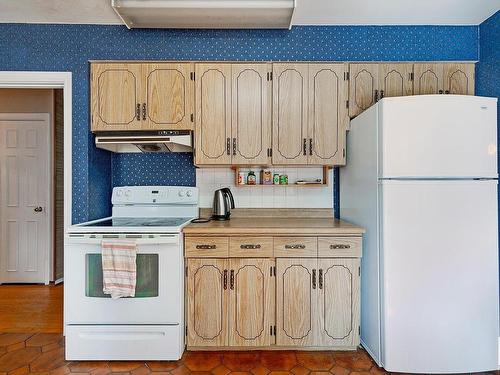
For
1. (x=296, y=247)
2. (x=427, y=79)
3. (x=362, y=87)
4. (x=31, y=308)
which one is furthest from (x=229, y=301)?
(x=427, y=79)

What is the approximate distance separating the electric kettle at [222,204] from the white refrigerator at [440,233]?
1292mm

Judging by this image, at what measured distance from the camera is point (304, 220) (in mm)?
2664

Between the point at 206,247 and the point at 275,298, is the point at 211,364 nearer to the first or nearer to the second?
the point at 275,298

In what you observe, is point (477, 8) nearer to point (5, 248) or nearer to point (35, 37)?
point (35, 37)

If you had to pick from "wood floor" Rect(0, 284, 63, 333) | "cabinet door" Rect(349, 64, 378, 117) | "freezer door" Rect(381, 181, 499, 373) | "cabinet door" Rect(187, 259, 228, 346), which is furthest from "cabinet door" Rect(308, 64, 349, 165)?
"wood floor" Rect(0, 284, 63, 333)

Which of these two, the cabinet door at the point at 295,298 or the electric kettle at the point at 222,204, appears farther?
the electric kettle at the point at 222,204

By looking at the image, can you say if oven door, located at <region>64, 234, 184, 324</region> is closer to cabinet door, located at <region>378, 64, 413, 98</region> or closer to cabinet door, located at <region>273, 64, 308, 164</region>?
→ cabinet door, located at <region>273, 64, 308, 164</region>

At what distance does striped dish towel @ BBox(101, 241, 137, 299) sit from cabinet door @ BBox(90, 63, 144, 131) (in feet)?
3.23

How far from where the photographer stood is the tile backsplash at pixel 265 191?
9.30 ft

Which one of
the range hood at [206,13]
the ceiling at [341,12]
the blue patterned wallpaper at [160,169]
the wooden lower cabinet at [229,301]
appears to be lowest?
the wooden lower cabinet at [229,301]

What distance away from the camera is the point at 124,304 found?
6.84 ft

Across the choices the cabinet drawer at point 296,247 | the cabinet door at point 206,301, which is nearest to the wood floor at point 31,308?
the cabinet door at point 206,301

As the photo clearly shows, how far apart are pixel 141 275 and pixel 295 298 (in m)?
1.07

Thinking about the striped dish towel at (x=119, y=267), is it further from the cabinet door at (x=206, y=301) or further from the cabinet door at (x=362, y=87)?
the cabinet door at (x=362, y=87)
